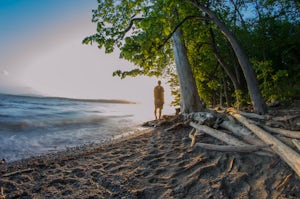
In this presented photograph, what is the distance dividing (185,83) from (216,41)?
6461mm

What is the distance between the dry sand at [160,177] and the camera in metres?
2.86

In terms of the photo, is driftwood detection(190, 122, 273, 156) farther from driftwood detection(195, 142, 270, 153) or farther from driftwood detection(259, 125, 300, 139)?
driftwood detection(259, 125, 300, 139)

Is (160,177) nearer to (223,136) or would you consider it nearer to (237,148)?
(237,148)

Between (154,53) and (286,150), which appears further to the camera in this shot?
(154,53)

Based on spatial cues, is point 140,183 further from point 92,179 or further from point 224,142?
point 224,142

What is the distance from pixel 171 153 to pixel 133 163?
37.6 inches

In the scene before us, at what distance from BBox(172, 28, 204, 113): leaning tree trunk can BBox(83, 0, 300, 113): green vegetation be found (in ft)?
0.96

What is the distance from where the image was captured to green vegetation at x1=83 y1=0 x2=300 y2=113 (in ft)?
22.0

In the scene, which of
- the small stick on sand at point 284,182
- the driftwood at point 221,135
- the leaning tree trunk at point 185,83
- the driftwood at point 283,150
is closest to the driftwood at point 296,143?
the driftwood at point 283,150

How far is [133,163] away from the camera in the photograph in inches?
165

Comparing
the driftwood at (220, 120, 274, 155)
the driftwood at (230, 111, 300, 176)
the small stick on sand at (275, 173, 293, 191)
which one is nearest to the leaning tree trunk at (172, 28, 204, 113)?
the driftwood at (220, 120, 274, 155)

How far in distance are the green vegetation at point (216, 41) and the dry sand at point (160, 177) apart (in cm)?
355

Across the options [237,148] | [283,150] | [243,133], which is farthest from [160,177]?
[243,133]

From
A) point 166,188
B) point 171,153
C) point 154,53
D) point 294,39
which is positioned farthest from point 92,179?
point 294,39
